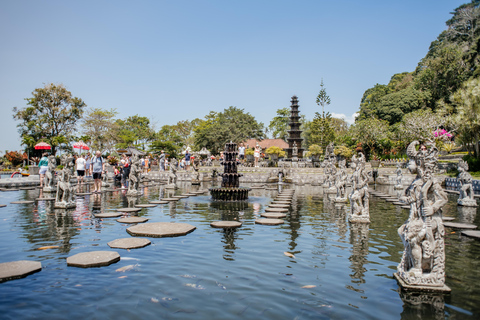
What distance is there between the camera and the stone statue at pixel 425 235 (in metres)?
3.86

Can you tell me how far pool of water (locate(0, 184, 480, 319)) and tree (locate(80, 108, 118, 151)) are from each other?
163 feet

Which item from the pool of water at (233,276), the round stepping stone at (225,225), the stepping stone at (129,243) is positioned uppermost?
the stepping stone at (129,243)

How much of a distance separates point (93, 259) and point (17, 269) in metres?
0.93

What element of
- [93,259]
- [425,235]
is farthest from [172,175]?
[425,235]

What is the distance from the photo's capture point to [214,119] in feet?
227

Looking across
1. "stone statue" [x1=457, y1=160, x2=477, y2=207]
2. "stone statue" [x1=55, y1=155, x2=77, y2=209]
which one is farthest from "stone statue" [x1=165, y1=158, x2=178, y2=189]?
"stone statue" [x1=457, y1=160, x2=477, y2=207]

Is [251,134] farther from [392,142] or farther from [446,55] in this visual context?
[446,55]

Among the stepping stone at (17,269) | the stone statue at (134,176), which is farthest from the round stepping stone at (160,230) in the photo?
the stone statue at (134,176)

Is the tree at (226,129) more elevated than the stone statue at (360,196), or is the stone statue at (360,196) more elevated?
the tree at (226,129)

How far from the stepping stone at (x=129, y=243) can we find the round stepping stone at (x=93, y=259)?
1.68ft

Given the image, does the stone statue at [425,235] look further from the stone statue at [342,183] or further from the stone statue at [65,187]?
the stone statue at [65,187]

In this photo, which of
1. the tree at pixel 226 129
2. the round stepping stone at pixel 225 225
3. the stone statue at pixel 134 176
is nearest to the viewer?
the round stepping stone at pixel 225 225

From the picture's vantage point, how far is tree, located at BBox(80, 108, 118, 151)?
53.3 m

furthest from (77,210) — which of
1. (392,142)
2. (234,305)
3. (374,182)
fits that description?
(392,142)
